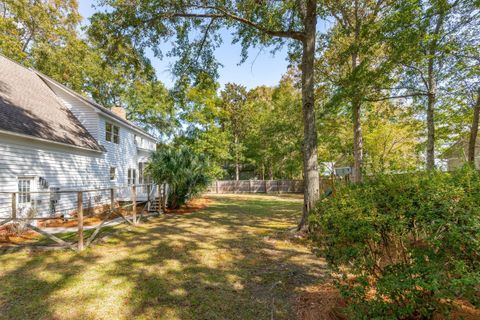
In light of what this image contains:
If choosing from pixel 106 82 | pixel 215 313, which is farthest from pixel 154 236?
pixel 106 82

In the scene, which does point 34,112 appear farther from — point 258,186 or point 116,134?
point 258,186

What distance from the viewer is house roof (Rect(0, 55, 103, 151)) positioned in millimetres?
8875

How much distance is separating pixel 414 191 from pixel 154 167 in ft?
36.9

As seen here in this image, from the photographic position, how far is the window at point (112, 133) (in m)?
14.3

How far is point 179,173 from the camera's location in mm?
12070

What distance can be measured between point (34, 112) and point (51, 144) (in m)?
1.88

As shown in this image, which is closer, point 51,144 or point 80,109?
point 51,144

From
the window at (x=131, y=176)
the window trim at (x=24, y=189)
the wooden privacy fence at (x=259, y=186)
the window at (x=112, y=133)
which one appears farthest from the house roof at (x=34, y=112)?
the wooden privacy fence at (x=259, y=186)


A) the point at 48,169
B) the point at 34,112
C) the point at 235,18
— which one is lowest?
the point at 48,169

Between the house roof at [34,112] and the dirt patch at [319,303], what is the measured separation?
32.8 feet

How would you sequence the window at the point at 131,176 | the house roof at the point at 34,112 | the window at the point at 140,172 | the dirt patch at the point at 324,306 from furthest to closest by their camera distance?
the window at the point at 140,172, the window at the point at 131,176, the house roof at the point at 34,112, the dirt patch at the point at 324,306

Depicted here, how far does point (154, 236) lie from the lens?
23.8 ft

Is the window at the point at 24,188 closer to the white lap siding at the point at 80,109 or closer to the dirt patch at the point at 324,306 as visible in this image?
the white lap siding at the point at 80,109

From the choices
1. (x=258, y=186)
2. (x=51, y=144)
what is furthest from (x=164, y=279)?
(x=258, y=186)
